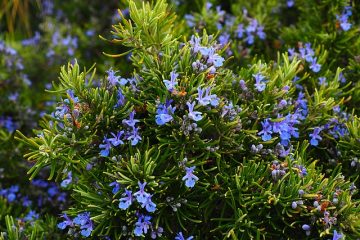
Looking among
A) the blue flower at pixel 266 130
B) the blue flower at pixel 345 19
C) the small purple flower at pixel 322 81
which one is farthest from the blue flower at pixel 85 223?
the blue flower at pixel 345 19

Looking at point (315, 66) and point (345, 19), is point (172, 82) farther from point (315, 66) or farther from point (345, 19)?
point (345, 19)

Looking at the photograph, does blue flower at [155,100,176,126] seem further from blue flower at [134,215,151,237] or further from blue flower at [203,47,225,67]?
blue flower at [134,215,151,237]

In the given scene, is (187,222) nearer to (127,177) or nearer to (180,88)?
(127,177)

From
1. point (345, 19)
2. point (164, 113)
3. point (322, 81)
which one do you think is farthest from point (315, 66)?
point (164, 113)

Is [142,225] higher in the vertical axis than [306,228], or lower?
higher

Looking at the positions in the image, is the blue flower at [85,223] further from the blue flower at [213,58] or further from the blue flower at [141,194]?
the blue flower at [213,58]

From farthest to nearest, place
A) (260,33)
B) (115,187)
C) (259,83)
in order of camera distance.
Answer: (260,33), (259,83), (115,187)

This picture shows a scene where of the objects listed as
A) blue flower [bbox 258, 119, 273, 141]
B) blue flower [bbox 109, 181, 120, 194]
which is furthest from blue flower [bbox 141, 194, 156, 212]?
blue flower [bbox 258, 119, 273, 141]

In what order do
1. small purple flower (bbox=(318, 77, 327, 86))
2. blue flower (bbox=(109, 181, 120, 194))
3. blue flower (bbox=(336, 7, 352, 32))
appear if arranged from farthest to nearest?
blue flower (bbox=(336, 7, 352, 32)) < small purple flower (bbox=(318, 77, 327, 86)) < blue flower (bbox=(109, 181, 120, 194))

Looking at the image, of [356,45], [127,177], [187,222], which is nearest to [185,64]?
[127,177]
